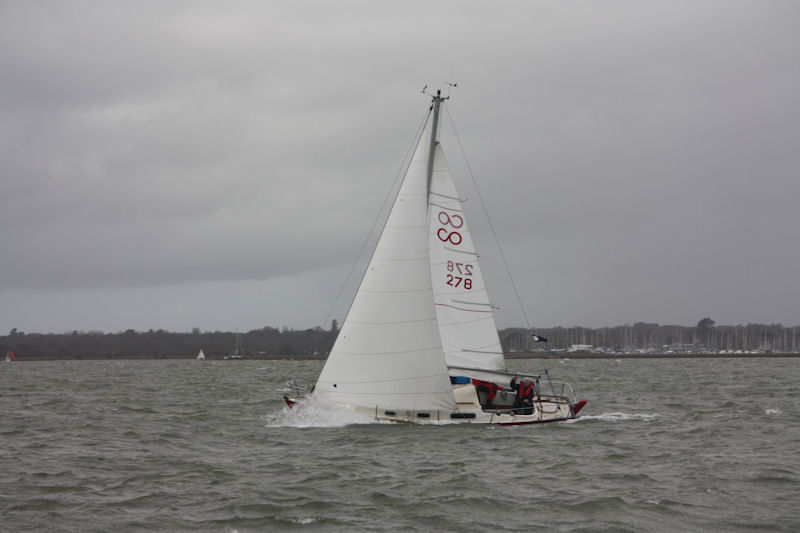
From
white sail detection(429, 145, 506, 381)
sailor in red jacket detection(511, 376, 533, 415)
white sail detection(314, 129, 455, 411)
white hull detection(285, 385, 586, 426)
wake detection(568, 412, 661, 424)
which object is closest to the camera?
white sail detection(314, 129, 455, 411)

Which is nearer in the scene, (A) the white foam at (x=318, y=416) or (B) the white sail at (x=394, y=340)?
(B) the white sail at (x=394, y=340)

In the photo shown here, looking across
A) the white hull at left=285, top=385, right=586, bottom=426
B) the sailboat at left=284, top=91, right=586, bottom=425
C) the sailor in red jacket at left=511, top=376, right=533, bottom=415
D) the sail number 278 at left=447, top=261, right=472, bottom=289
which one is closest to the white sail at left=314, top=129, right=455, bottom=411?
the sailboat at left=284, top=91, right=586, bottom=425

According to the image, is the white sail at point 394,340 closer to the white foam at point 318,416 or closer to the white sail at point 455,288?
the white foam at point 318,416

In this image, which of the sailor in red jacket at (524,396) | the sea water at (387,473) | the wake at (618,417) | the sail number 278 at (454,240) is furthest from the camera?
the wake at (618,417)

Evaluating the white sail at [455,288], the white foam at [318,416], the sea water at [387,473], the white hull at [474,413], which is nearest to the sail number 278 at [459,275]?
the white sail at [455,288]

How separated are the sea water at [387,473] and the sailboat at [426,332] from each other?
2.47 ft

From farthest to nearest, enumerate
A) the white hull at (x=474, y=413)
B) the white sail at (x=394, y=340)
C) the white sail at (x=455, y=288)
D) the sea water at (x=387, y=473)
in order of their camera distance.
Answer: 1. the white sail at (x=455, y=288)
2. the white hull at (x=474, y=413)
3. the white sail at (x=394, y=340)
4. the sea water at (x=387, y=473)

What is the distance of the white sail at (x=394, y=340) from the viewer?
23.5 metres

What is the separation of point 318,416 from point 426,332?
4432 mm

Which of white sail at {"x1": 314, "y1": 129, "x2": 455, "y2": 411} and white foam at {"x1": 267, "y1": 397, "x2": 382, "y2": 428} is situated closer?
white sail at {"x1": 314, "y1": 129, "x2": 455, "y2": 411}

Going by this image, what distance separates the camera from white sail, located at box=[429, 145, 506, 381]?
1053 inches

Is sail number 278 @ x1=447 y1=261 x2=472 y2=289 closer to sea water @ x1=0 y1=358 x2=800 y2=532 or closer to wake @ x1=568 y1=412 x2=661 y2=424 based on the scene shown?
sea water @ x1=0 y1=358 x2=800 y2=532

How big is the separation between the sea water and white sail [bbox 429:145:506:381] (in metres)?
2.81

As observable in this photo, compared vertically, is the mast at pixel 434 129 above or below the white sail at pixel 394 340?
above
